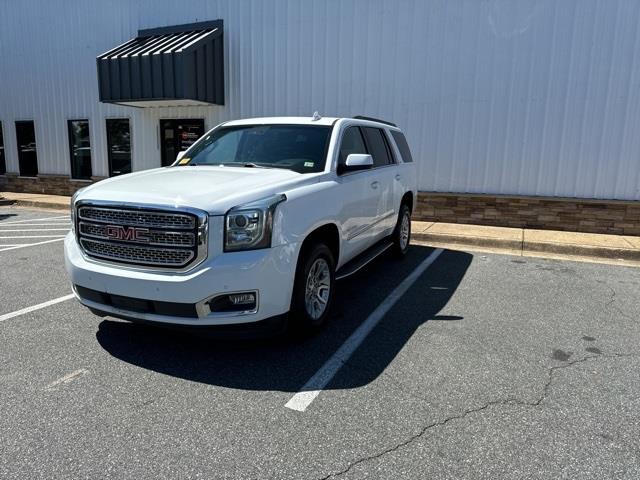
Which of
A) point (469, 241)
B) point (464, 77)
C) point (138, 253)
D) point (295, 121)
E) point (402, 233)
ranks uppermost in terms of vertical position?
point (464, 77)

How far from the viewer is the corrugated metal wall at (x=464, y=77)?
8.95 meters

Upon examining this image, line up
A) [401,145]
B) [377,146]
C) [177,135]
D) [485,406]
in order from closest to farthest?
[485,406] → [377,146] → [401,145] → [177,135]

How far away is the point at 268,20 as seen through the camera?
36.8ft

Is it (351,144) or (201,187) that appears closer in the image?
(201,187)

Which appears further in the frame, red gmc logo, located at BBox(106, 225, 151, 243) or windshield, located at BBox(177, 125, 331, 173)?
windshield, located at BBox(177, 125, 331, 173)

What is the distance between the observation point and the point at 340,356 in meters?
4.00

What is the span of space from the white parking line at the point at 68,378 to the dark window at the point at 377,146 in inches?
152

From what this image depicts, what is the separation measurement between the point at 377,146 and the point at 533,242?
153 inches

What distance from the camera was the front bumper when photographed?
3.45 m

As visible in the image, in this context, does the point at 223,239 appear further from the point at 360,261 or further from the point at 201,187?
the point at 360,261

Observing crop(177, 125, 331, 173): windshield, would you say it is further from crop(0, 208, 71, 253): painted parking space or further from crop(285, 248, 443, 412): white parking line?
crop(0, 208, 71, 253): painted parking space

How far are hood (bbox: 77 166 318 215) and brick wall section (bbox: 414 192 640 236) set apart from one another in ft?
21.4

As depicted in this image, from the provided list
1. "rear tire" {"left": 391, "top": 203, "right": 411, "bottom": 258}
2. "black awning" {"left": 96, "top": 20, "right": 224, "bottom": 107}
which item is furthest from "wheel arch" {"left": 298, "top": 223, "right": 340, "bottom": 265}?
"black awning" {"left": 96, "top": 20, "right": 224, "bottom": 107}

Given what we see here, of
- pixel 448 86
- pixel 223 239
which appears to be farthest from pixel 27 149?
pixel 223 239
